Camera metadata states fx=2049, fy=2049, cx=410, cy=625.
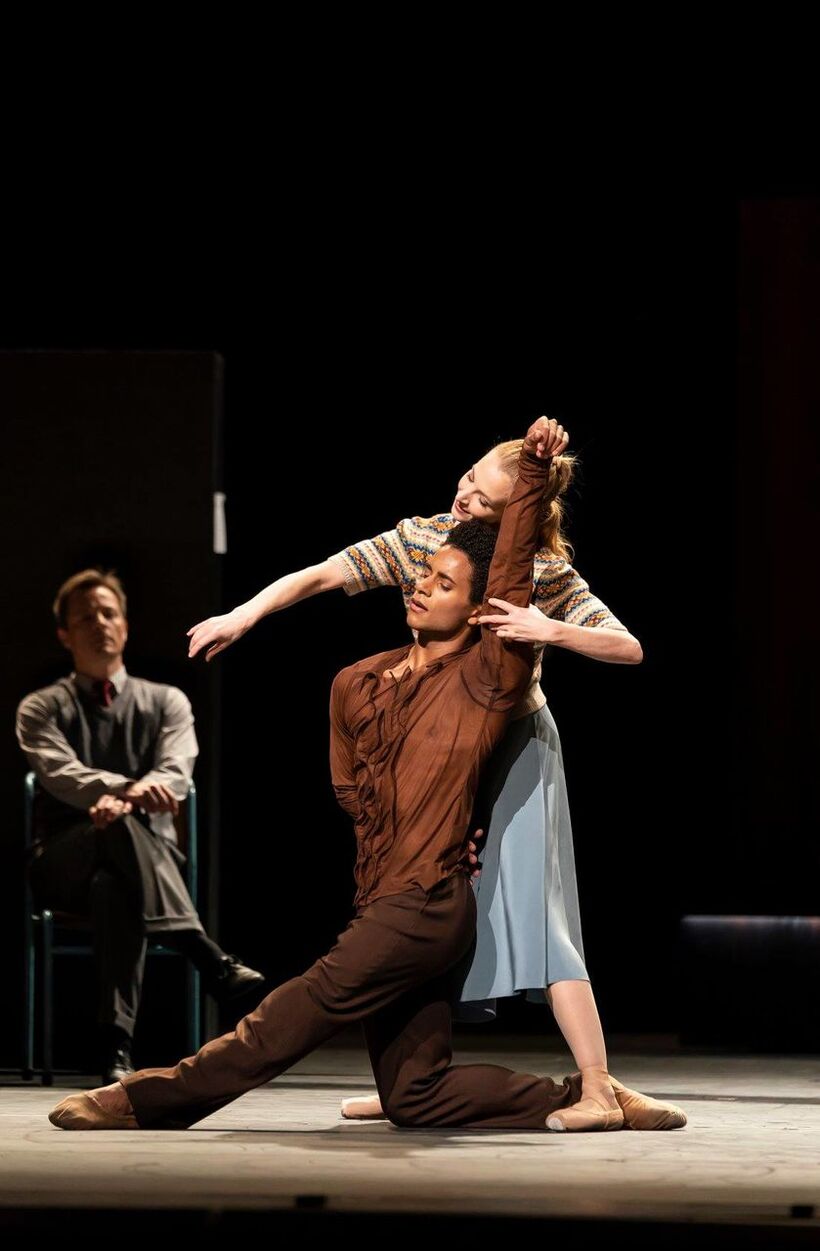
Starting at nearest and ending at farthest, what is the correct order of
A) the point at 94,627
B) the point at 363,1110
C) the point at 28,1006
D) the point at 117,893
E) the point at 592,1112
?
the point at 592,1112
the point at 363,1110
the point at 117,893
the point at 28,1006
the point at 94,627

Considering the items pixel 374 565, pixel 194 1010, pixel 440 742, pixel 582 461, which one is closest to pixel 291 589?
pixel 374 565

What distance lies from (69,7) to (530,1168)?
3.37m

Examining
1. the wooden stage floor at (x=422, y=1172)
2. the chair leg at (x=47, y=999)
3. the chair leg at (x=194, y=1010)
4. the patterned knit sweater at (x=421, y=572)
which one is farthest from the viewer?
the chair leg at (x=194, y=1010)

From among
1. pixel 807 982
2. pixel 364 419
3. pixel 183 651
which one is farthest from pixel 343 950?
pixel 364 419

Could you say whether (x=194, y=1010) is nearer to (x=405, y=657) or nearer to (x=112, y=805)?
(x=112, y=805)

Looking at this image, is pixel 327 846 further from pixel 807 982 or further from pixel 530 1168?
pixel 530 1168

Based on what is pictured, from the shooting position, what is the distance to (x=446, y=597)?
3.54 m

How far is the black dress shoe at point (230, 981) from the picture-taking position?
14.9 feet

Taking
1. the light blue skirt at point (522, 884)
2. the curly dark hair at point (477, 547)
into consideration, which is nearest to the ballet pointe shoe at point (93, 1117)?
the light blue skirt at point (522, 884)

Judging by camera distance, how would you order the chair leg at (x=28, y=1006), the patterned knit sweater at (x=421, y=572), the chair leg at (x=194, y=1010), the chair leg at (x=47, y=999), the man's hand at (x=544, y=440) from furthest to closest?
the chair leg at (x=194, y=1010) → the chair leg at (x=28, y=1006) → the chair leg at (x=47, y=999) → the patterned knit sweater at (x=421, y=572) → the man's hand at (x=544, y=440)

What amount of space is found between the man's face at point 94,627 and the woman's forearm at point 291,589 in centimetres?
128

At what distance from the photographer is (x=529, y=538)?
11.1 feet

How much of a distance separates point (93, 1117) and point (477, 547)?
1158 millimetres

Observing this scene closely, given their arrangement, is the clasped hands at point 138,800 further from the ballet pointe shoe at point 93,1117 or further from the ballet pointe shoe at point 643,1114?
the ballet pointe shoe at point 643,1114
